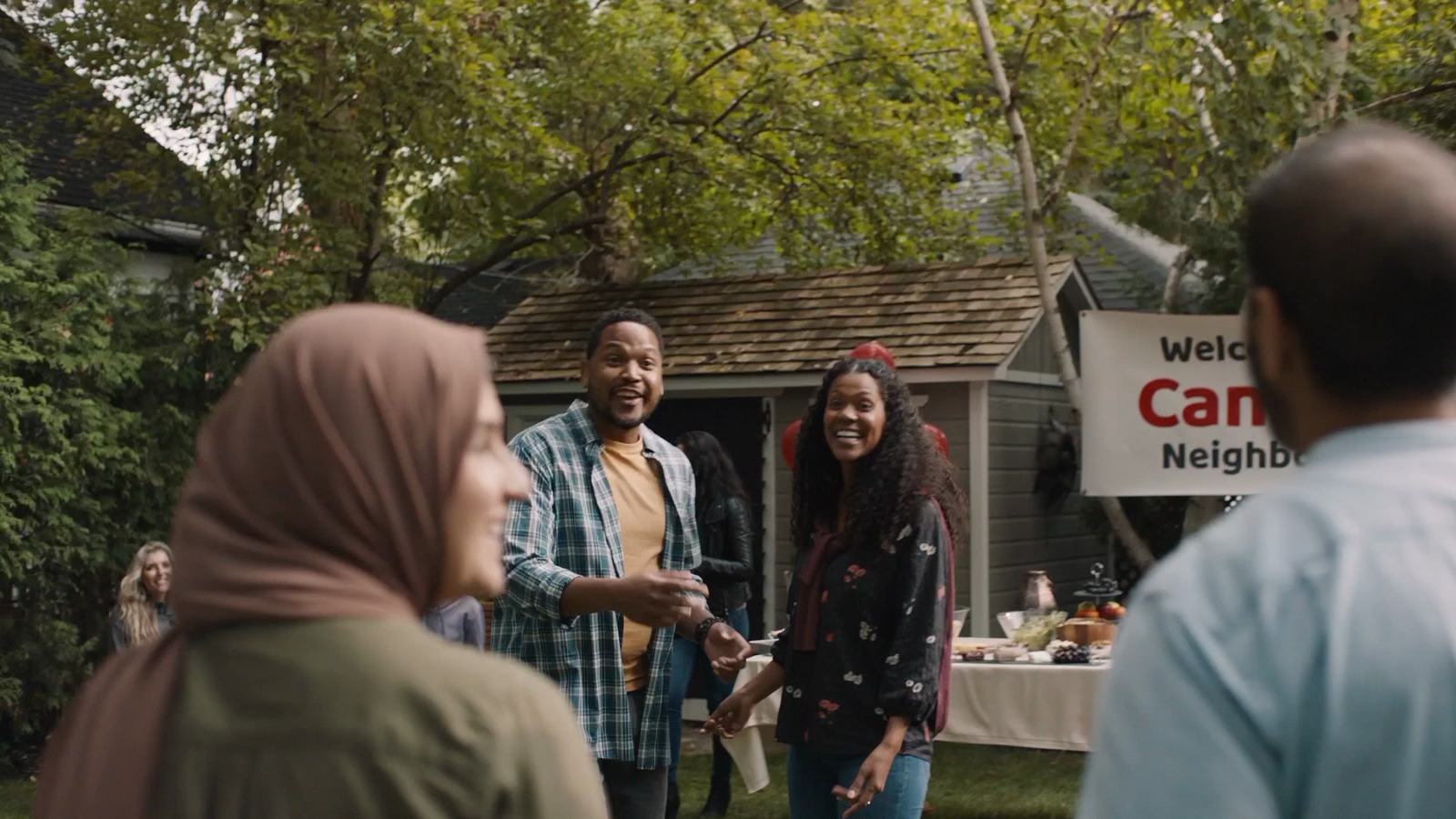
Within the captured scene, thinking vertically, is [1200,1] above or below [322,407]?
above

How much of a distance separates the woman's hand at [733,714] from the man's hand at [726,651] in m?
0.16

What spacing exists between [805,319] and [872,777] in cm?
922

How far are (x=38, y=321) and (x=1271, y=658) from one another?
1070 centimetres

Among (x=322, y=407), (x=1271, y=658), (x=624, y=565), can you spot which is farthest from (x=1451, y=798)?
(x=624, y=565)

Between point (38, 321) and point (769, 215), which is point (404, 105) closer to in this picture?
point (38, 321)

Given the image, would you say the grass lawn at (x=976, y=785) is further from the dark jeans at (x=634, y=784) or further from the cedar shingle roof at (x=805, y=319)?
the dark jeans at (x=634, y=784)

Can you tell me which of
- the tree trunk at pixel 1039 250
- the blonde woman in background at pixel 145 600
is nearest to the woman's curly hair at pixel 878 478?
the tree trunk at pixel 1039 250

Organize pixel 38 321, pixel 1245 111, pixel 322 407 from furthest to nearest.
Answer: pixel 38 321 < pixel 1245 111 < pixel 322 407

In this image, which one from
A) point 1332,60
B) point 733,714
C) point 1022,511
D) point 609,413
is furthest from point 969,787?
point 609,413

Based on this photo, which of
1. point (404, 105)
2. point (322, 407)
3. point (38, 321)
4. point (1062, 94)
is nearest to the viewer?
point (322, 407)

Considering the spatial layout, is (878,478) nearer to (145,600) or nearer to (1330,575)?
(1330,575)

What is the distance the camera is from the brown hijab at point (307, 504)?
1.45m

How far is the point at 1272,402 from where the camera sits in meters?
1.54

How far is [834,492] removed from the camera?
4547 millimetres
